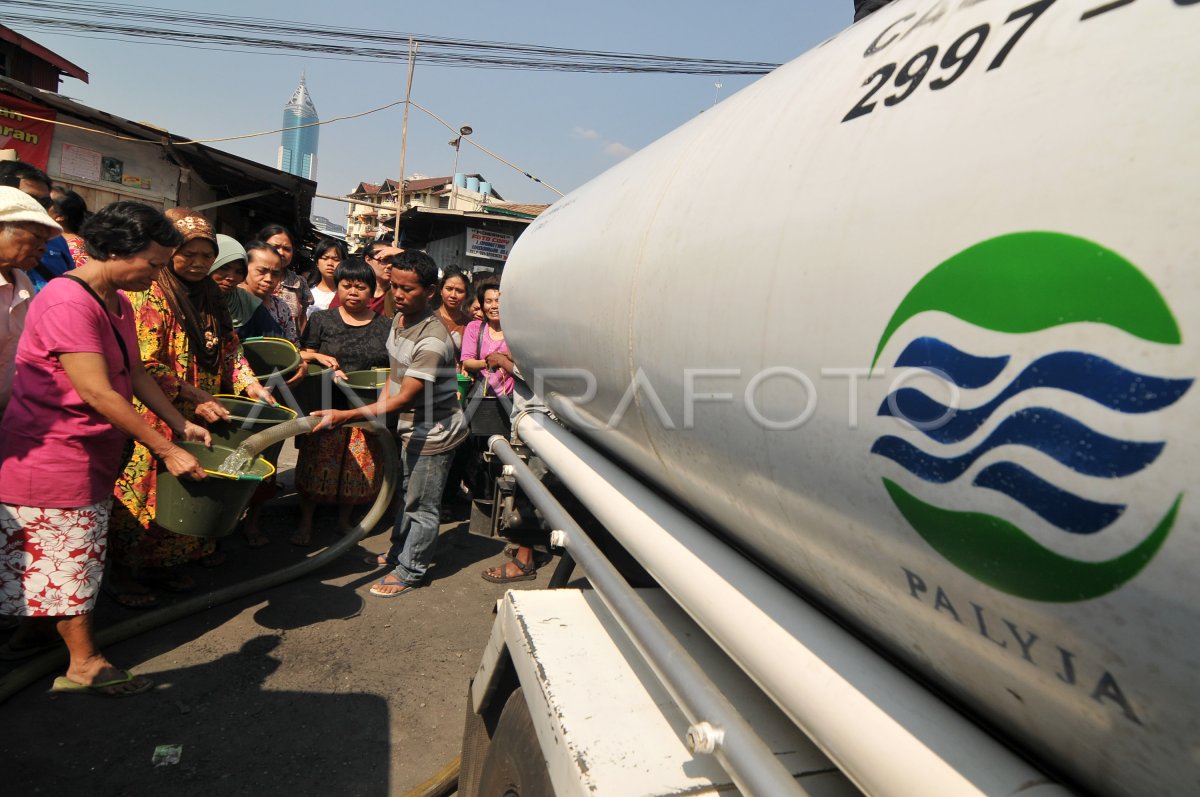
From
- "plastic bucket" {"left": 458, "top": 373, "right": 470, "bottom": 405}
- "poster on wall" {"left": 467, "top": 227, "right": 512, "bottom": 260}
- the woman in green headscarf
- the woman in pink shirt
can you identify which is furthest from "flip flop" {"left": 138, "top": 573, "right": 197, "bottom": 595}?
"poster on wall" {"left": 467, "top": 227, "right": 512, "bottom": 260}

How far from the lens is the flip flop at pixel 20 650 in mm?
2645

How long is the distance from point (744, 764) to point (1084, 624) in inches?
19.3

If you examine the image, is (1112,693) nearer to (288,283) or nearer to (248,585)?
(248,585)

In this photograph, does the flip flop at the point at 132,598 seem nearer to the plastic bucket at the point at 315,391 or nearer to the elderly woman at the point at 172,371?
the elderly woman at the point at 172,371

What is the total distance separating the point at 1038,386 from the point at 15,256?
3198 mm

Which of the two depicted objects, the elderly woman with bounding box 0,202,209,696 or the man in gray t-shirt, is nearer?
the elderly woman with bounding box 0,202,209,696

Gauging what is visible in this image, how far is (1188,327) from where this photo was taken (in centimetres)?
50

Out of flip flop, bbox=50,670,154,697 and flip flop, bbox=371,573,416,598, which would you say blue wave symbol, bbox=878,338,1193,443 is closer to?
flip flop, bbox=50,670,154,697

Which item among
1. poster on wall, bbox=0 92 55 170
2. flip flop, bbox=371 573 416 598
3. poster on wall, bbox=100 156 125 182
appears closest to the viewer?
flip flop, bbox=371 573 416 598

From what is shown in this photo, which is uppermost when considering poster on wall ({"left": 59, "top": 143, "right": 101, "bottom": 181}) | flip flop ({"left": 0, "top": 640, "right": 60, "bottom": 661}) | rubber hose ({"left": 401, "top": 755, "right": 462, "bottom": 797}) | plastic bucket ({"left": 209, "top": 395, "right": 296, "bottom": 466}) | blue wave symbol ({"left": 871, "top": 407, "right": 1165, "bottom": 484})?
poster on wall ({"left": 59, "top": 143, "right": 101, "bottom": 181})

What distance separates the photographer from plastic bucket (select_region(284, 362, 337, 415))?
381 cm

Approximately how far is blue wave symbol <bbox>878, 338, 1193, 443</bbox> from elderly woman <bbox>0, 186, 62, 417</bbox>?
2.95 metres

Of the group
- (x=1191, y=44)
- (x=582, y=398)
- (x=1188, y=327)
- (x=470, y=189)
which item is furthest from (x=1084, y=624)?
(x=470, y=189)

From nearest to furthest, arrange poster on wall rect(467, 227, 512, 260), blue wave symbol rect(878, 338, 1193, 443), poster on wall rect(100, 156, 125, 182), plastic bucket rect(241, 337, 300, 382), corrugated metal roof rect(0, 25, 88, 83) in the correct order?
blue wave symbol rect(878, 338, 1193, 443) → plastic bucket rect(241, 337, 300, 382) → poster on wall rect(100, 156, 125, 182) → corrugated metal roof rect(0, 25, 88, 83) → poster on wall rect(467, 227, 512, 260)
